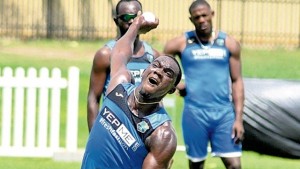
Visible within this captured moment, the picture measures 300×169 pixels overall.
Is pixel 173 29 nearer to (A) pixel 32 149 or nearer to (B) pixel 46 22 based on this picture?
(B) pixel 46 22

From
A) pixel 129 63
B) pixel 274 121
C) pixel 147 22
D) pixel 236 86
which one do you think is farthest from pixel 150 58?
pixel 274 121

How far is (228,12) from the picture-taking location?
28406 mm

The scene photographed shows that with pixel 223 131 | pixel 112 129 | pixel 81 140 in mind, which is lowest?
pixel 81 140

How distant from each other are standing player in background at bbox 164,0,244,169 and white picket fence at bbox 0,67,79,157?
3.32 metres

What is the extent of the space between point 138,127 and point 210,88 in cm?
498

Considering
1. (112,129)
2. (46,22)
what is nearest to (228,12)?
(46,22)

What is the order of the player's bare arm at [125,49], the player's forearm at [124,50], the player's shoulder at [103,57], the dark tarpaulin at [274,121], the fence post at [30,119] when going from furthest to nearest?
the fence post at [30,119] → the dark tarpaulin at [274,121] → the player's shoulder at [103,57] → the player's forearm at [124,50] → the player's bare arm at [125,49]

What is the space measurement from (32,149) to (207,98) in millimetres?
3983

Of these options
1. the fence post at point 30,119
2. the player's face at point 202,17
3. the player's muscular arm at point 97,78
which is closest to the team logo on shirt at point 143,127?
the player's muscular arm at point 97,78

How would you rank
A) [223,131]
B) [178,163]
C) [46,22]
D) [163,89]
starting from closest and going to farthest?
[163,89], [223,131], [178,163], [46,22]

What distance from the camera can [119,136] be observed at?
6.88 metres

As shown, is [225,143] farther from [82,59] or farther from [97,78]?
[82,59]

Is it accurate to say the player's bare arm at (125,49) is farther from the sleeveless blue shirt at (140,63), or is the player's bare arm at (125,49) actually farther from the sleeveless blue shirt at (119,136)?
the sleeveless blue shirt at (140,63)

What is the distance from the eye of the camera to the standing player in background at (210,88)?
38.3 feet
